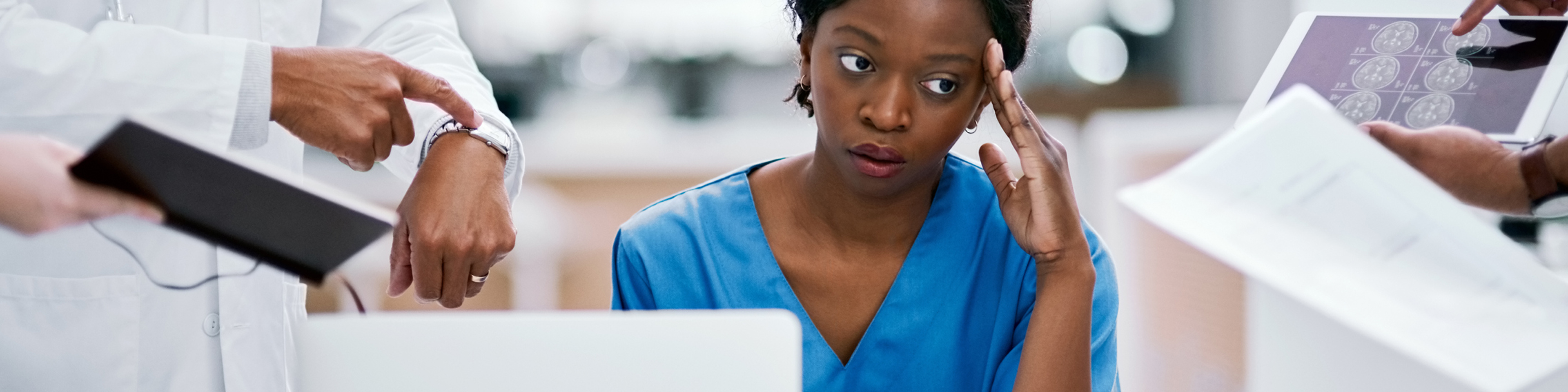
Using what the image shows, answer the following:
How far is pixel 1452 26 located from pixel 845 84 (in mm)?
579

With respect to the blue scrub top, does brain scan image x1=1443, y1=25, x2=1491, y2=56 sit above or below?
above

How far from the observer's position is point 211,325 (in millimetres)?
926

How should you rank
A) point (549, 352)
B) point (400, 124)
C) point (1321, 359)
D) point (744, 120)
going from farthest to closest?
point (744, 120) < point (1321, 359) < point (400, 124) < point (549, 352)

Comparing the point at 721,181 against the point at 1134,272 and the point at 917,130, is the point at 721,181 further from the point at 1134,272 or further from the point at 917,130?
the point at 1134,272

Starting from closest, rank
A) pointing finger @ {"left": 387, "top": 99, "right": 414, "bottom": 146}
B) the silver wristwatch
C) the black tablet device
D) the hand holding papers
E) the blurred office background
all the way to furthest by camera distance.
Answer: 1. the black tablet device
2. the hand holding papers
3. pointing finger @ {"left": 387, "top": 99, "right": 414, "bottom": 146}
4. the silver wristwatch
5. the blurred office background

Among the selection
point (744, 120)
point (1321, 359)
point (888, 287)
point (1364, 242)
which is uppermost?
point (1364, 242)

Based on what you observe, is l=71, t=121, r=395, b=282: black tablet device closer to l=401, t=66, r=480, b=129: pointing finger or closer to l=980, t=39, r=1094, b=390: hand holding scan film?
l=401, t=66, r=480, b=129: pointing finger

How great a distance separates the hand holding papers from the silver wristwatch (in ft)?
1.78

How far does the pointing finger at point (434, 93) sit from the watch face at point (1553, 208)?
0.97 m

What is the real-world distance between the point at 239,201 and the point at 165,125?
181 millimetres

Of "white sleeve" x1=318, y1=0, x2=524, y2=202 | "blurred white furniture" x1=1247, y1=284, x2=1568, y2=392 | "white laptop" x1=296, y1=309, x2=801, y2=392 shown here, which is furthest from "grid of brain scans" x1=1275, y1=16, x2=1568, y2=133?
"white sleeve" x1=318, y1=0, x2=524, y2=202

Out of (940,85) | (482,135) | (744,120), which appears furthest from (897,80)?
(744,120)

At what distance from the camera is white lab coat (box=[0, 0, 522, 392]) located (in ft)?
2.37

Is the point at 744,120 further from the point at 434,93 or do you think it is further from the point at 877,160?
the point at 434,93
